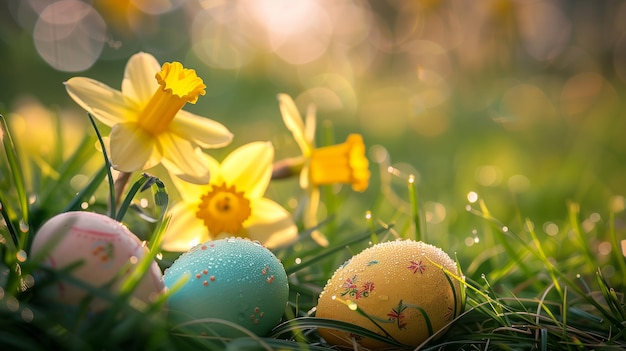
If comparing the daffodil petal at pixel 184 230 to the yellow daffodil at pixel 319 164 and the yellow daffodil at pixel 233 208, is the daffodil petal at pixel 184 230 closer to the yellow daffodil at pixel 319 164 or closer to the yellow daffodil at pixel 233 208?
the yellow daffodil at pixel 233 208

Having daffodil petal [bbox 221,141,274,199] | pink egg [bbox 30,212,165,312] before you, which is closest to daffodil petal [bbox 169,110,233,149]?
daffodil petal [bbox 221,141,274,199]

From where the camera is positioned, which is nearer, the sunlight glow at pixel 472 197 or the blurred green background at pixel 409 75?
the sunlight glow at pixel 472 197

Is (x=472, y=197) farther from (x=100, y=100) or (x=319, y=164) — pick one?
(x=100, y=100)

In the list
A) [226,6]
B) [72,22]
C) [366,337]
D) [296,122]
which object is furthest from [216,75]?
[366,337]

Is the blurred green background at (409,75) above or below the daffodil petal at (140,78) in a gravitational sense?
below

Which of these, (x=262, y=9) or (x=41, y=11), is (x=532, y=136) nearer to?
(x=262, y=9)

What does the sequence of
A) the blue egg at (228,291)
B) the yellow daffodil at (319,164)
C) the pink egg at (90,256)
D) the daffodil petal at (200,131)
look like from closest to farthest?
the pink egg at (90,256) < the blue egg at (228,291) < the daffodil petal at (200,131) < the yellow daffodil at (319,164)

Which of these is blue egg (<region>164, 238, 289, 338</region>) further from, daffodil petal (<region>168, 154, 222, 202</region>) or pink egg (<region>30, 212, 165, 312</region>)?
daffodil petal (<region>168, 154, 222, 202</region>)

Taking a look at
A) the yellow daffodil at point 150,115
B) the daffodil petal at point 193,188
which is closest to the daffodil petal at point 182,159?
the yellow daffodil at point 150,115
